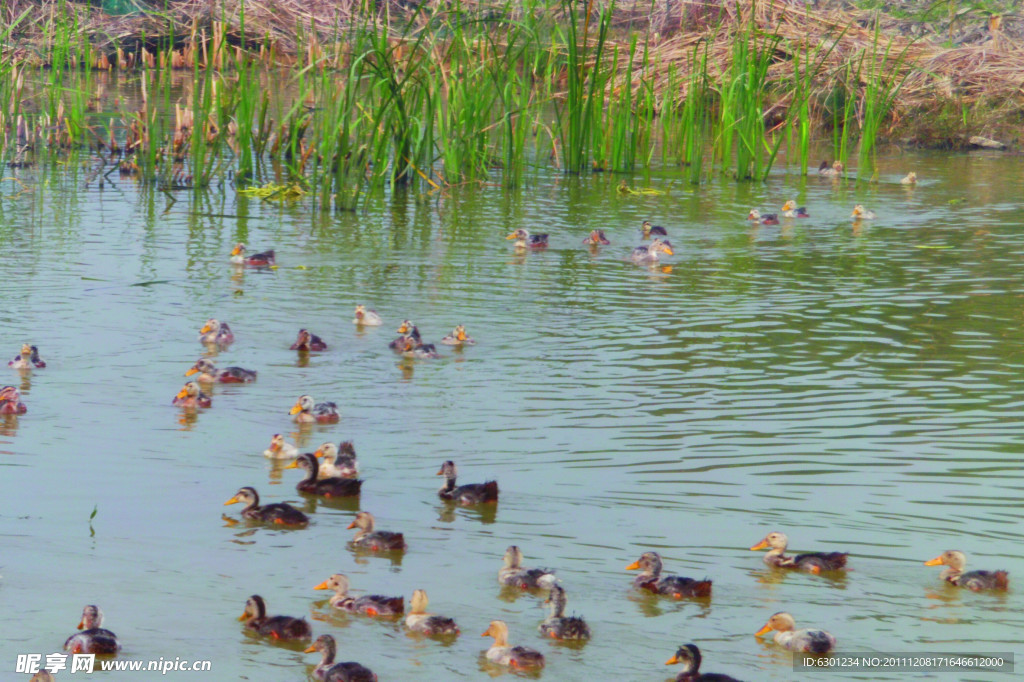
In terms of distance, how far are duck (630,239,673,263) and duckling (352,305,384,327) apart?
151 inches

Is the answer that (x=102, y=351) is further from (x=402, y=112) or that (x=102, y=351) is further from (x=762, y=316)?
(x=402, y=112)

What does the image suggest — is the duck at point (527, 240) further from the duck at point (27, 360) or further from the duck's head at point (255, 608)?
the duck's head at point (255, 608)

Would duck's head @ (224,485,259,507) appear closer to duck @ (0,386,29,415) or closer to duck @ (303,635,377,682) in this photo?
duck @ (303,635,377,682)

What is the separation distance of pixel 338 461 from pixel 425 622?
219cm

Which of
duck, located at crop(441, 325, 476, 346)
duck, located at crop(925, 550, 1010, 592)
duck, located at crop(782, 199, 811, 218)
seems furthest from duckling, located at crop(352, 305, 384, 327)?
duck, located at crop(782, 199, 811, 218)

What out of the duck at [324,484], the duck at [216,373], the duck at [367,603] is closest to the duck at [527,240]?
the duck at [216,373]

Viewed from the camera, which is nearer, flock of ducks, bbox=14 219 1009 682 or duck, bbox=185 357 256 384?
flock of ducks, bbox=14 219 1009 682

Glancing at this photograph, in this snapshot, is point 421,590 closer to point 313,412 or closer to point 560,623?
point 560,623

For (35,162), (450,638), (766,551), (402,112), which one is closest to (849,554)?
(766,551)

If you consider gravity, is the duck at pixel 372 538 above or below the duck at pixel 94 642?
above

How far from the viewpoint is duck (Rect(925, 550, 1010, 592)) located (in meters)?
6.68

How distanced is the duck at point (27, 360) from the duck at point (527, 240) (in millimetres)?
6313

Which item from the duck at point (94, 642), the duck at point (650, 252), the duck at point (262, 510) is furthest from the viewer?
the duck at point (650, 252)

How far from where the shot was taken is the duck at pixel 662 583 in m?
6.60
